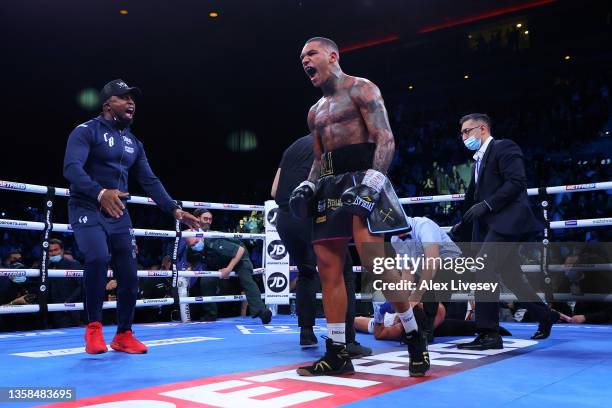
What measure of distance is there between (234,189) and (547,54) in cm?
931

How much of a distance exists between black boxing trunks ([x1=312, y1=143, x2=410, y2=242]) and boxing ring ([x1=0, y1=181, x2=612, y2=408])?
62 cm

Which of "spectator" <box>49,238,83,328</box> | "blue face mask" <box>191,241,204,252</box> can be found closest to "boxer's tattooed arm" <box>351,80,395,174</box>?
"blue face mask" <box>191,241,204,252</box>

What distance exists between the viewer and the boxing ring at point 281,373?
1805mm

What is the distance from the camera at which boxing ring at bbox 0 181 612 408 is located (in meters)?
1.80

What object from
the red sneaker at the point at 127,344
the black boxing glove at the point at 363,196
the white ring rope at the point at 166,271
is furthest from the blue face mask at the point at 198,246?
the black boxing glove at the point at 363,196

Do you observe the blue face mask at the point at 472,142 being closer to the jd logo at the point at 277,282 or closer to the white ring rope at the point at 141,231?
the white ring rope at the point at 141,231

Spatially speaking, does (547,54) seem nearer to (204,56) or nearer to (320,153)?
(204,56)

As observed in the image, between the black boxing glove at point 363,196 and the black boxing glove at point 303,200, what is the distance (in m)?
0.24

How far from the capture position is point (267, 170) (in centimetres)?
1580

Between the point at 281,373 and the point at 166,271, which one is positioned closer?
the point at 281,373

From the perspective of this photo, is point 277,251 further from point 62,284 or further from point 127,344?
point 127,344

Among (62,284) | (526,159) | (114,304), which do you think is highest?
(526,159)

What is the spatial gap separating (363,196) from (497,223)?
4.43 feet

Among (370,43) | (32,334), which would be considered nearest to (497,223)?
(32,334)
